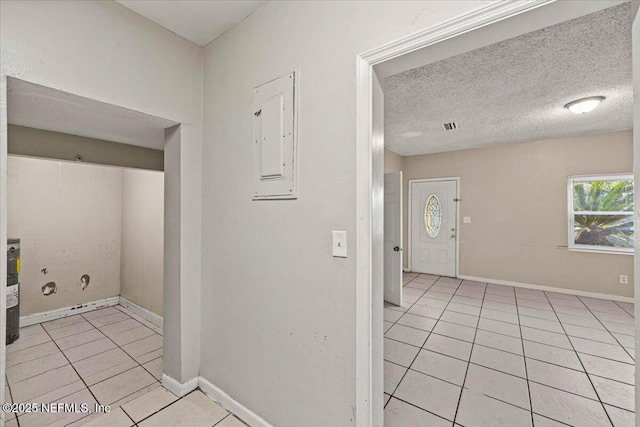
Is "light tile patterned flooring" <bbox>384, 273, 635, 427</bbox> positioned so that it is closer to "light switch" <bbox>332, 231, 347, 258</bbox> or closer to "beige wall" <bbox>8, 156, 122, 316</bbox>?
"light switch" <bbox>332, 231, 347, 258</bbox>

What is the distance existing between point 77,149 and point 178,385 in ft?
7.41

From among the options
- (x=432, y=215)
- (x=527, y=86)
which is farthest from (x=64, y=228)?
(x=432, y=215)

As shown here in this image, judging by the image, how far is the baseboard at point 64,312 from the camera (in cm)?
322

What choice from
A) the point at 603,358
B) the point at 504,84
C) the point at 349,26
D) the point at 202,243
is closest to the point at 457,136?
the point at 504,84

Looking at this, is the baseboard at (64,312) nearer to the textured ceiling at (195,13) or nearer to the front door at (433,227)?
the textured ceiling at (195,13)

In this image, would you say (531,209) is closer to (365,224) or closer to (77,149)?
(365,224)

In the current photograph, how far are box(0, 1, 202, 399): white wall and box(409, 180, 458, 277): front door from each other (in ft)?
16.6

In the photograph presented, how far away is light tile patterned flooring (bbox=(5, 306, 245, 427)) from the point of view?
1.77 m

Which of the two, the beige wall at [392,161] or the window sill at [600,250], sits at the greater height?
the beige wall at [392,161]

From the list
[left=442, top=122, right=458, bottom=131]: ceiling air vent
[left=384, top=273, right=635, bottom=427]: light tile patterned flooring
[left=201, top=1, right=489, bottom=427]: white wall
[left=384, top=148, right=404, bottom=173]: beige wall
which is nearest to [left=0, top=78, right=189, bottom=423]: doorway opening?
[left=201, top=1, right=489, bottom=427]: white wall

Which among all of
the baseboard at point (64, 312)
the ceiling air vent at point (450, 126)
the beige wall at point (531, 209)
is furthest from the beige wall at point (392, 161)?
the baseboard at point (64, 312)

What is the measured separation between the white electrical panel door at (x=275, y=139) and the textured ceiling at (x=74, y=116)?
0.79 metres

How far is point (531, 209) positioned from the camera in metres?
4.80

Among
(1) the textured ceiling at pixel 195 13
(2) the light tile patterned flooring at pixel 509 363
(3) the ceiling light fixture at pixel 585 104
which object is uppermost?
(1) the textured ceiling at pixel 195 13
